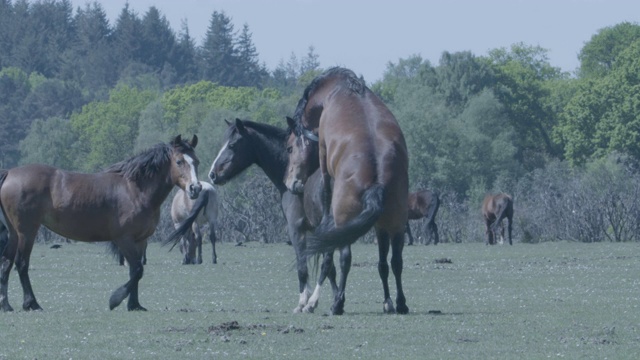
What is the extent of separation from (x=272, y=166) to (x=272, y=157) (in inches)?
4.6

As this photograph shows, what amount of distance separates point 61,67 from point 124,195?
561ft

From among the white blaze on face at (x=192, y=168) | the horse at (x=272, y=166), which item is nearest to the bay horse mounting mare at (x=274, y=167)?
the horse at (x=272, y=166)

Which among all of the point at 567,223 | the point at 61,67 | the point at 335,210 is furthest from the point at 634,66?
the point at 61,67

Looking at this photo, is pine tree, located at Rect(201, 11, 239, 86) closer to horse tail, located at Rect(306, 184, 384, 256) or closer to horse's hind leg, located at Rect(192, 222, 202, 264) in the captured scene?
horse's hind leg, located at Rect(192, 222, 202, 264)

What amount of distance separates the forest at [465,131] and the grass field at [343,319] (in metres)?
23.9

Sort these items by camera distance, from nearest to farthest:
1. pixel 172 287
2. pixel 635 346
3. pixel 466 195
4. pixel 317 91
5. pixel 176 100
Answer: pixel 635 346 → pixel 317 91 → pixel 172 287 → pixel 466 195 → pixel 176 100

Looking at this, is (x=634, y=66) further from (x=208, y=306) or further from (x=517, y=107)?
(x=208, y=306)

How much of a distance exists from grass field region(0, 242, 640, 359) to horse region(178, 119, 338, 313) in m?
0.95

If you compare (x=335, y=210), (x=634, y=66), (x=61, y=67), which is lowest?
(x=335, y=210)

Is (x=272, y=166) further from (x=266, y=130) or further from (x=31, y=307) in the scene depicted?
(x=31, y=307)

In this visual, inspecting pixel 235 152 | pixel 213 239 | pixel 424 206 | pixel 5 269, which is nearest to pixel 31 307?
pixel 5 269

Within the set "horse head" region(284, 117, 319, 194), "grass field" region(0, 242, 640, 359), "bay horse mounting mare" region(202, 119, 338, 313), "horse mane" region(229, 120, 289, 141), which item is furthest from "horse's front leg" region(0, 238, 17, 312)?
"horse head" region(284, 117, 319, 194)

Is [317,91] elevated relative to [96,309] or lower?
elevated

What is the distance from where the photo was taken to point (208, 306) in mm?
18125
